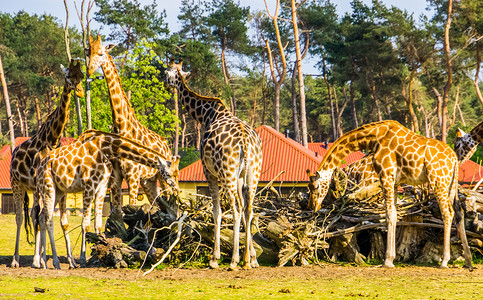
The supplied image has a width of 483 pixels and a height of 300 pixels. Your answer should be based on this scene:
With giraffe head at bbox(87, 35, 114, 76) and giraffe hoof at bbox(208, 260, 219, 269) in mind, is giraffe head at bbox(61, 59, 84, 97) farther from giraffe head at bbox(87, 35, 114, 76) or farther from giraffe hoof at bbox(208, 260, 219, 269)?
giraffe hoof at bbox(208, 260, 219, 269)

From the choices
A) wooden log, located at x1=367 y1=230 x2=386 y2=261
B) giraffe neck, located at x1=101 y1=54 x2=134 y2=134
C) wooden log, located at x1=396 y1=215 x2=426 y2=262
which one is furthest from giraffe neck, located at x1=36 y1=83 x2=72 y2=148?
wooden log, located at x1=396 y1=215 x2=426 y2=262

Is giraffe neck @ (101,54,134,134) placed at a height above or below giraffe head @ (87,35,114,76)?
below

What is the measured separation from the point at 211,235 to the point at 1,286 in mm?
4391

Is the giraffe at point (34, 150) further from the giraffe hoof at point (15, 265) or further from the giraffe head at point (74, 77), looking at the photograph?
the giraffe hoof at point (15, 265)

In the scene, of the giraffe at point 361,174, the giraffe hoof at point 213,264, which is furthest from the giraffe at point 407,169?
the giraffe hoof at point 213,264

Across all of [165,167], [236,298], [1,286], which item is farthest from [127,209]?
[236,298]

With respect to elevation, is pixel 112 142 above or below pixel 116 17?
below

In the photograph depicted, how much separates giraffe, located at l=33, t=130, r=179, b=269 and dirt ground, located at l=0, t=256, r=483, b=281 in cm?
77

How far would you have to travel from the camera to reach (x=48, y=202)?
39.2 ft

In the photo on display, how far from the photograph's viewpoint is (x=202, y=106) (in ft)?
43.8

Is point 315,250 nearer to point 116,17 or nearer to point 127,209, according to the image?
point 127,209

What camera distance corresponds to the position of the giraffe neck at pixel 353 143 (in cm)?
1241

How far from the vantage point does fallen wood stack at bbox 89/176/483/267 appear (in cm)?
1227

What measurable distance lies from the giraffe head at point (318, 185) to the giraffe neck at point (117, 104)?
15.1 ft
